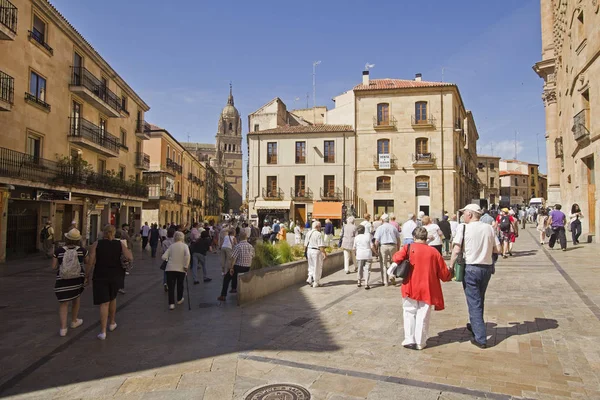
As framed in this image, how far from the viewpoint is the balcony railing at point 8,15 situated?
1490cm

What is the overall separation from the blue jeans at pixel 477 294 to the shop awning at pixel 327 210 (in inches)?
1157

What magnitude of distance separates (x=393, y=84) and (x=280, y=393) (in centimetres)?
3714

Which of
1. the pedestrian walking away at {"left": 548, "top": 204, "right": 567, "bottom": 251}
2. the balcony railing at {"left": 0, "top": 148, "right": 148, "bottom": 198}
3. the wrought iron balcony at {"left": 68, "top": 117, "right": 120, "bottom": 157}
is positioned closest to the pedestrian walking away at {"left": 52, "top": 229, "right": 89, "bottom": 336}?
the balcony railing at {"left": 0, "top": 148, "right": 148, "bottom": 198}

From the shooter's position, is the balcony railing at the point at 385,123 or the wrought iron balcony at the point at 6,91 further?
the balcony railing at the point at 385,123

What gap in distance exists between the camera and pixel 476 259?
5090 mm

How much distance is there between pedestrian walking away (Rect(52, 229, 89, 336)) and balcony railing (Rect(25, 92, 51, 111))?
A: 48.1 ft

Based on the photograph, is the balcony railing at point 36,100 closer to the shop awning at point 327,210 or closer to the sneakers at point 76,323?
the sneakers at point 76,323

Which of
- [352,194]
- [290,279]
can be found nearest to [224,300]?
[290,279]

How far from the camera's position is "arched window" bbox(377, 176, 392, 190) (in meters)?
35.6

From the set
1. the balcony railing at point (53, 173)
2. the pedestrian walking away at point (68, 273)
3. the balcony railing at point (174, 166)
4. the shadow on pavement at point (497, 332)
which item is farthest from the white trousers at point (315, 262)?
the balcony railing at point (174, 166)

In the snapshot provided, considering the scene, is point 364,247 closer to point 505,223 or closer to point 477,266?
point 477,266

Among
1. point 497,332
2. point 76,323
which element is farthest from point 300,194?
point 497,332

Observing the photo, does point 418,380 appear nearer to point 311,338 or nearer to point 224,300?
point 311,338

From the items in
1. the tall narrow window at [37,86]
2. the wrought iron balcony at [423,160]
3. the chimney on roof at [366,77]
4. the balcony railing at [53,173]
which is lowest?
the balcony railing at [53,173]
